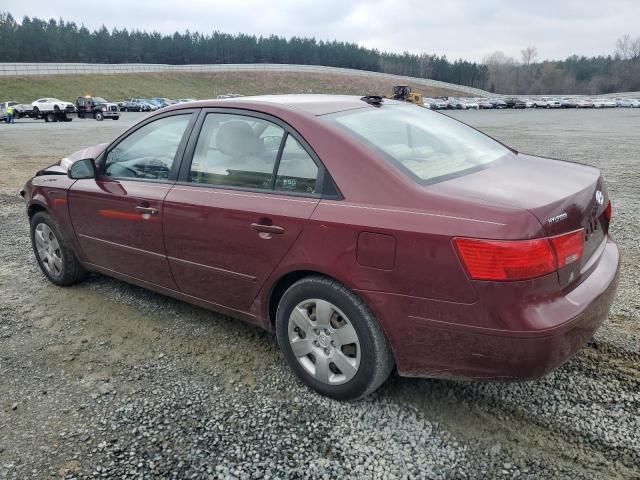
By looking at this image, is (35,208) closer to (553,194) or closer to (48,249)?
(48,249)

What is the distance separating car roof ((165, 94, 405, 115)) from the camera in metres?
3.11

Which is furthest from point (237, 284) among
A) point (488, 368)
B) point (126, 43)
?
point (126, 43)

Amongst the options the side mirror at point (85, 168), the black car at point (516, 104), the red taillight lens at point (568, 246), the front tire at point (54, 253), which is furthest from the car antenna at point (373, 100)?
the black car at point (516, 104)

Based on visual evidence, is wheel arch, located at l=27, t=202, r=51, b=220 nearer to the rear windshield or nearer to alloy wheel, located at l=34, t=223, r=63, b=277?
alloy wheel, located at l=34, t=223, r=63, b=277

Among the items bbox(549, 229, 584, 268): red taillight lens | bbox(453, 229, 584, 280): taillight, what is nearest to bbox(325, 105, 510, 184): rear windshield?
bbox(453, 229, 584, 280): taillight

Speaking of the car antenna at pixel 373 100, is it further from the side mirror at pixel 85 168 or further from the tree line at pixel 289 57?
the tree line at pixel 289 57

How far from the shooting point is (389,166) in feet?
8.57

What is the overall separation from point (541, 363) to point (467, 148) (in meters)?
1.50

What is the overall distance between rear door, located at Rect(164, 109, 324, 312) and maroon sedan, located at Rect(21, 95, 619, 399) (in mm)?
10

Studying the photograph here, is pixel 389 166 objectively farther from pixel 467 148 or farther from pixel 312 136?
pixel 467 148

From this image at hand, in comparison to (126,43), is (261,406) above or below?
below

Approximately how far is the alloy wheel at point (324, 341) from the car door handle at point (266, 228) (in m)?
0.42

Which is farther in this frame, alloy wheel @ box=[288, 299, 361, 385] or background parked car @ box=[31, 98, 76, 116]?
background parked car @ box=[31, 98, 76, 116]

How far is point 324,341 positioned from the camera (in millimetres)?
2811
